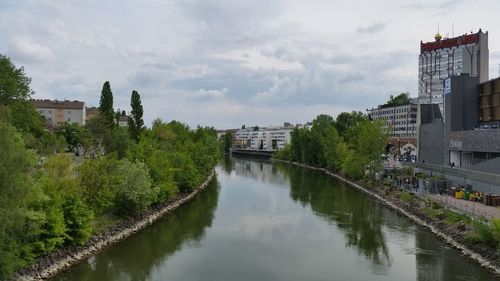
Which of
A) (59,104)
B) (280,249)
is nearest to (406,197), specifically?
(280,249)

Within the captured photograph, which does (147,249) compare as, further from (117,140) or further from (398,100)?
(398,100)

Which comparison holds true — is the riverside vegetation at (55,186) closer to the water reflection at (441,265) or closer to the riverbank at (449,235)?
the water reflection at (441,265)

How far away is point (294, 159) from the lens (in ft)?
418

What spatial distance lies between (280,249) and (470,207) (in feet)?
53.3

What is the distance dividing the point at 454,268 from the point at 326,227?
507 inches

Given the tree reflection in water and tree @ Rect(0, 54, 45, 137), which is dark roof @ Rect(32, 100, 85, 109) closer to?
the tree reflection in water

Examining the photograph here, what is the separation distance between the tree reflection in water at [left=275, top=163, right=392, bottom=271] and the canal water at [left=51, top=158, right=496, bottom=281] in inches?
3.2

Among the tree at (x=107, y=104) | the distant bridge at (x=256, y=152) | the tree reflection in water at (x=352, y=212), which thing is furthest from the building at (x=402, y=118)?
the tree at (x=107, y=104)

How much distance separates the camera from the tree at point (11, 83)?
137 feet

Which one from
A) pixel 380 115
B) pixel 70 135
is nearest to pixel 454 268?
pixel 70 135

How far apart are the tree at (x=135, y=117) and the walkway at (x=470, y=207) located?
47986 mm

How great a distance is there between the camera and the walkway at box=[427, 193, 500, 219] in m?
33.9

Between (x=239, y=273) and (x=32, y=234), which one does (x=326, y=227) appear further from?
(x=32, y=234)

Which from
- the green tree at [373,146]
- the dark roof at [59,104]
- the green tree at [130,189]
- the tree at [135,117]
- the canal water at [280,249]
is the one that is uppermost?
the dark roof at [59,104]
